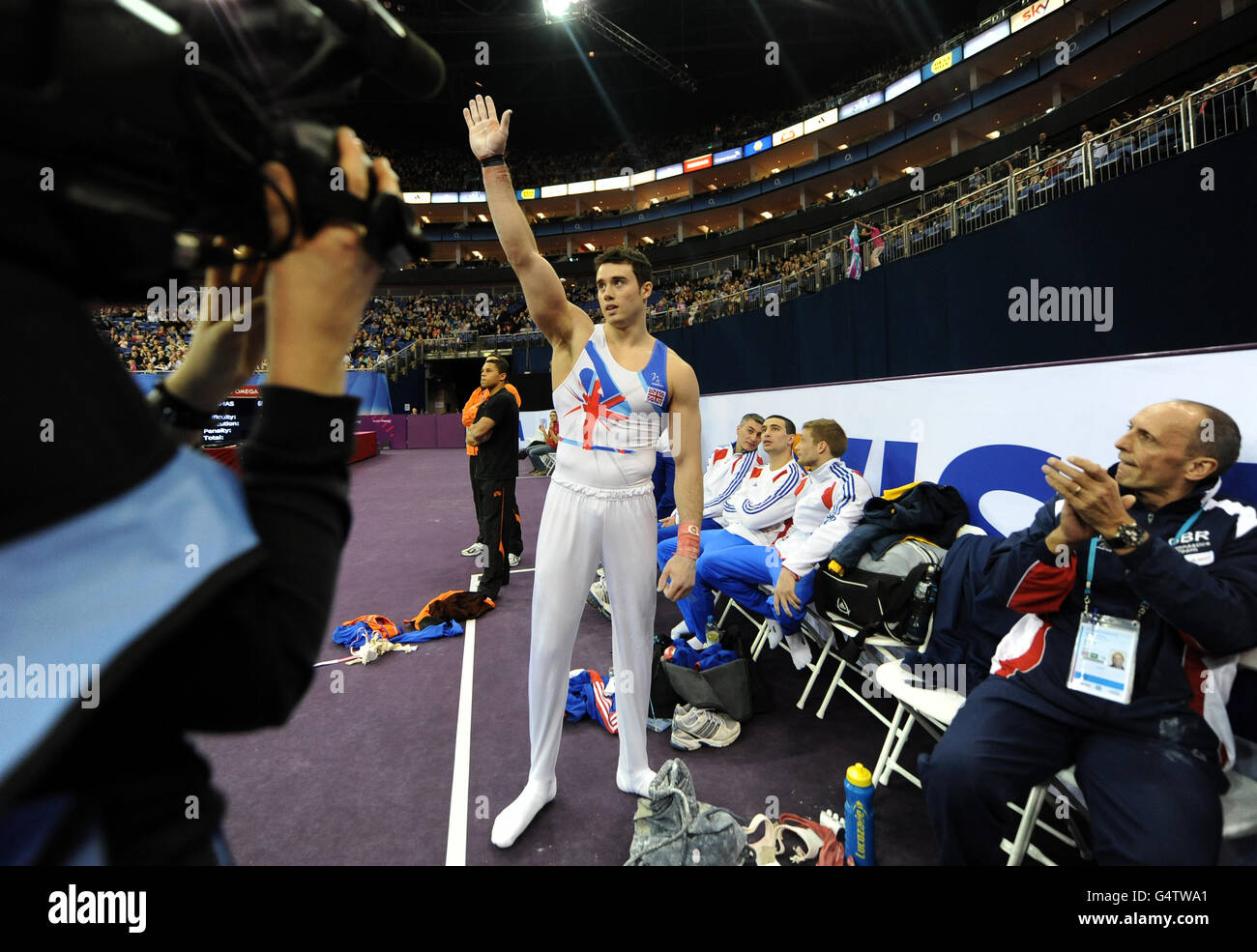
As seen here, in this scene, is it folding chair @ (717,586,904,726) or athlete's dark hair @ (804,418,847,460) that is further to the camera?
athlete's dark hair @ (804,418,847,460)

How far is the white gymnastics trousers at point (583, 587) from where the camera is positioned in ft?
7.19

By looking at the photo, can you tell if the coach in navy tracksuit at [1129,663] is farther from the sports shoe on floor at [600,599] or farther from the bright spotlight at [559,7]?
the bright spotlight at [559,7]

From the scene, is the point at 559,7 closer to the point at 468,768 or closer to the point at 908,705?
the point at 468,768

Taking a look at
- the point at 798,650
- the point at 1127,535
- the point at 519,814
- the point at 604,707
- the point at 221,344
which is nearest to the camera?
the point at 221,344

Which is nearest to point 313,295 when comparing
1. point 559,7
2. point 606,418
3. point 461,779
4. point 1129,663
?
point 606,418

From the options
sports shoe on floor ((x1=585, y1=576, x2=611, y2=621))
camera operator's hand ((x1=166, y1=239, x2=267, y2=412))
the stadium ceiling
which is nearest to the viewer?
camera operator's hand ((x1=166, y1=239, x2=267, y2=412))

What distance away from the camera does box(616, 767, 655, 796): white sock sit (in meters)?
2.38

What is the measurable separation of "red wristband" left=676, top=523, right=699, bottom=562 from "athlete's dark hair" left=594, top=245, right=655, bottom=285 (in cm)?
101

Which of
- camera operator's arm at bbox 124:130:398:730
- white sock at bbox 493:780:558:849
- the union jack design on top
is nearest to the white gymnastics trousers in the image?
white sock at bbox 493:780:558:849

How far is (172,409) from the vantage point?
0.75 m

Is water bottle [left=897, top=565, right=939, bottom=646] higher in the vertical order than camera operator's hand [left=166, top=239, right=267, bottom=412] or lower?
lower

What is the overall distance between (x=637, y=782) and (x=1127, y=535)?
74.6 inches

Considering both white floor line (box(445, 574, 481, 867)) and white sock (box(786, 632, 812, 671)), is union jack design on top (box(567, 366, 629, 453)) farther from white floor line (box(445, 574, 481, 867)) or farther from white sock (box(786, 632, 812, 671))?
white sock (box(786, 632, 812, 671))

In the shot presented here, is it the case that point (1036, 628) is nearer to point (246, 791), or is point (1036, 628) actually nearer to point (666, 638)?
point (666, 638)
